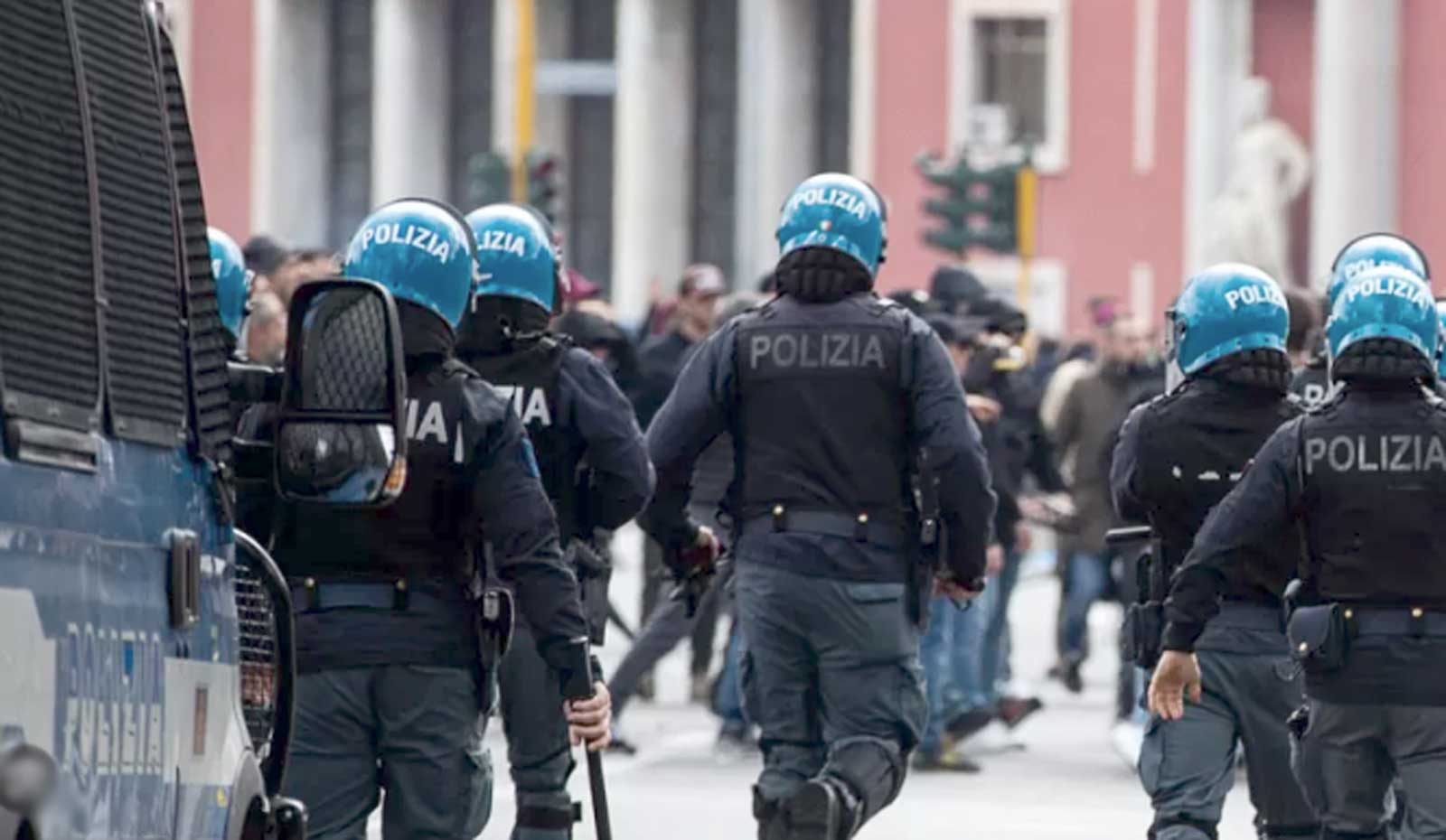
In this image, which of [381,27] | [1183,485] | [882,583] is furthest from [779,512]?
[381,27]

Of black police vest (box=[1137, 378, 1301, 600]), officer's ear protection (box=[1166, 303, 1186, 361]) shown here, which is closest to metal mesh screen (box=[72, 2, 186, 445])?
black police vest (box=[1137, 378, 1301, 600])

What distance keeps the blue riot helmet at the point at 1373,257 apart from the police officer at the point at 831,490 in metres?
1.39

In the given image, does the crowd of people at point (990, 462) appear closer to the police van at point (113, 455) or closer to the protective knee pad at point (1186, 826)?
the protective knee pad at point (1186, 826)

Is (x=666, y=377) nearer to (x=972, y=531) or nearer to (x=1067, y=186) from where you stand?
(x=972, y=531)

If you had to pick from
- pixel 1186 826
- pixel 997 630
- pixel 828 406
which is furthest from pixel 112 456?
pixel 997 630

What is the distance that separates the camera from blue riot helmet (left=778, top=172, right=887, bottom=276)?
1164 centimetres

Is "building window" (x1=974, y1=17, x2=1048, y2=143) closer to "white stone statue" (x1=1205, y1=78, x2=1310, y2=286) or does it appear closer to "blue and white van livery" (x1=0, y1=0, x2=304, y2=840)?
"white stone statue" (x1=1205, y1=78, x2=1310, y2=286)

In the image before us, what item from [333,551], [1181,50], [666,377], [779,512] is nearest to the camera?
[333,551]

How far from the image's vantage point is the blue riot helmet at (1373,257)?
12.3 meters

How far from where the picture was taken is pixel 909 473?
38.2 ft

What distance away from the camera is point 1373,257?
12359 millimetres

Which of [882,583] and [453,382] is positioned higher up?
[453,382]

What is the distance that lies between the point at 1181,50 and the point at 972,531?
5988 cm

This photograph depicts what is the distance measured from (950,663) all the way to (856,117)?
57348 mm
